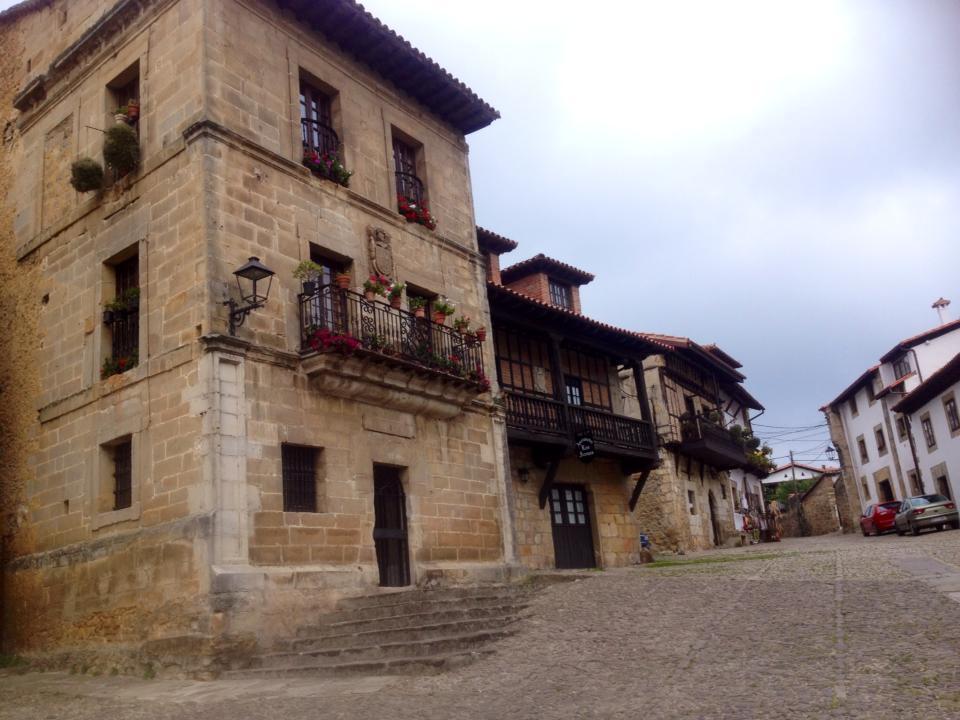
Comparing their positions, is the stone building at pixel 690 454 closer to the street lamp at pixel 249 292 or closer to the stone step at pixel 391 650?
the street lamp at pixel 249 292

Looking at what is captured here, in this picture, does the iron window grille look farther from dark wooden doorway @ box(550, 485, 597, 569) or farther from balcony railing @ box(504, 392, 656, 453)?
dark wooden doorway @ box(550, 485, 597, 569)

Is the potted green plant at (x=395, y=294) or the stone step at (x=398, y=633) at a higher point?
the potted green plant at (x=395, y=294)

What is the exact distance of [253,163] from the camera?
1263cm

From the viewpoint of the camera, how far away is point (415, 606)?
35.5 ft

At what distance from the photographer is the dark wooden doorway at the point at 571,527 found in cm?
1930

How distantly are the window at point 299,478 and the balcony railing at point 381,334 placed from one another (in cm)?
146

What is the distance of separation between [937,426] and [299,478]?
1112 inches

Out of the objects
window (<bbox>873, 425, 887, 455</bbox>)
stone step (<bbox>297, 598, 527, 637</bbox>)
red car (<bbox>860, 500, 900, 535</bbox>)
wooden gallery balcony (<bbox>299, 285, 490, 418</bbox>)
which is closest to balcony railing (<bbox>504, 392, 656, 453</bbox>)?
wooden gallery balcony (<bbox>299, 285, 490, 418</bbox>)

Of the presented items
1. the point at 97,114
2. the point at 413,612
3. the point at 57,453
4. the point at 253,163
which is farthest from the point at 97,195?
the point at 413,612

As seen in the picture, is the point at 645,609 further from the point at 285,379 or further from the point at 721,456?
the point at 721,456

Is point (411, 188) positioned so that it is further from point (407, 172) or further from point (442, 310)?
point (442, 310)

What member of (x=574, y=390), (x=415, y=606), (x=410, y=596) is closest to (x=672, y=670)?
(x=415, y=606)

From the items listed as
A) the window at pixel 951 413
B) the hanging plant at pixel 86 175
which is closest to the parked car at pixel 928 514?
the window at pixel 951 413

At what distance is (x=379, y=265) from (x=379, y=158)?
7.29 feet
